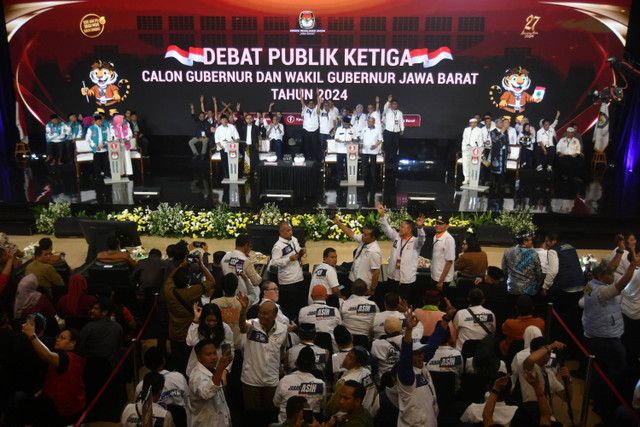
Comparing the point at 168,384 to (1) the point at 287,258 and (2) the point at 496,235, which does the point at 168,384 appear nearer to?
(1) the point at 287,258

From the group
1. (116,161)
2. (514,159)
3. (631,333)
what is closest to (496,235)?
(514,159)

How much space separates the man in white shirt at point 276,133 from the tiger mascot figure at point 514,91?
5.26 m

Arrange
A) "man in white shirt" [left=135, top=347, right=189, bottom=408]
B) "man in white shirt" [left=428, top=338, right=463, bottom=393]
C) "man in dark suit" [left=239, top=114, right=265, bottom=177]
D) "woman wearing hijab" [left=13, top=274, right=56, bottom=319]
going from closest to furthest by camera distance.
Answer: "man in white shirt" [left=135, top=347, right=189, bottom=408], "man in white shirt" [left=428, top=338, right=463, bottom=393], "woman wearing hijab" [left=13, top=274, right=56, bottom=319], "man in dark suit" [left=239, top=114, right=265, bottom=177]

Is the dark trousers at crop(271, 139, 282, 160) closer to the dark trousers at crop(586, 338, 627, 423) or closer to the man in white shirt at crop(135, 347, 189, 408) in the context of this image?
the dark trousers at crop(586, 338, 627, 423)

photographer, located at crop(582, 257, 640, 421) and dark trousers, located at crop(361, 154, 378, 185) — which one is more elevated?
dark trousers, located at crop(361, 154, 378, 185)

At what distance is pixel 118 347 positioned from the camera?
5.64m

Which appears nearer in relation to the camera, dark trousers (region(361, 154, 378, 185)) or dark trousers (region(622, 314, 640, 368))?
dark trousers (region(622, 314, 640, 368))

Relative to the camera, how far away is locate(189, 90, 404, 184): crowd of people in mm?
13812

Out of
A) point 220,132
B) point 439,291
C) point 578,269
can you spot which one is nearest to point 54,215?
point 220,132

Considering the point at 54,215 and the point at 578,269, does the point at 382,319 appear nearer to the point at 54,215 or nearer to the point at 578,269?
the point at 578,269

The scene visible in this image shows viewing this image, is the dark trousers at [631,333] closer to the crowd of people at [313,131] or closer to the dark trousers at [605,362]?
the dark trousers at [605,362]

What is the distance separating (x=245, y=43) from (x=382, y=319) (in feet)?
38.5

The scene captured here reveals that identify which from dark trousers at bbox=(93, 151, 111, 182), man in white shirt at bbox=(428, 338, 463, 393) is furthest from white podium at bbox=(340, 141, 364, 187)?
man in white shirt at bbox=(428, 338, 463, 393)

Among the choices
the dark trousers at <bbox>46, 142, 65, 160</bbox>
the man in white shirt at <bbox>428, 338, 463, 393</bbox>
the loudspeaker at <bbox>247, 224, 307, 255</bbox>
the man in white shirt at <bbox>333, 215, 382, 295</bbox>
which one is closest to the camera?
the man in white shirt at <bbox>428, 338, 463, 393</bbox>
